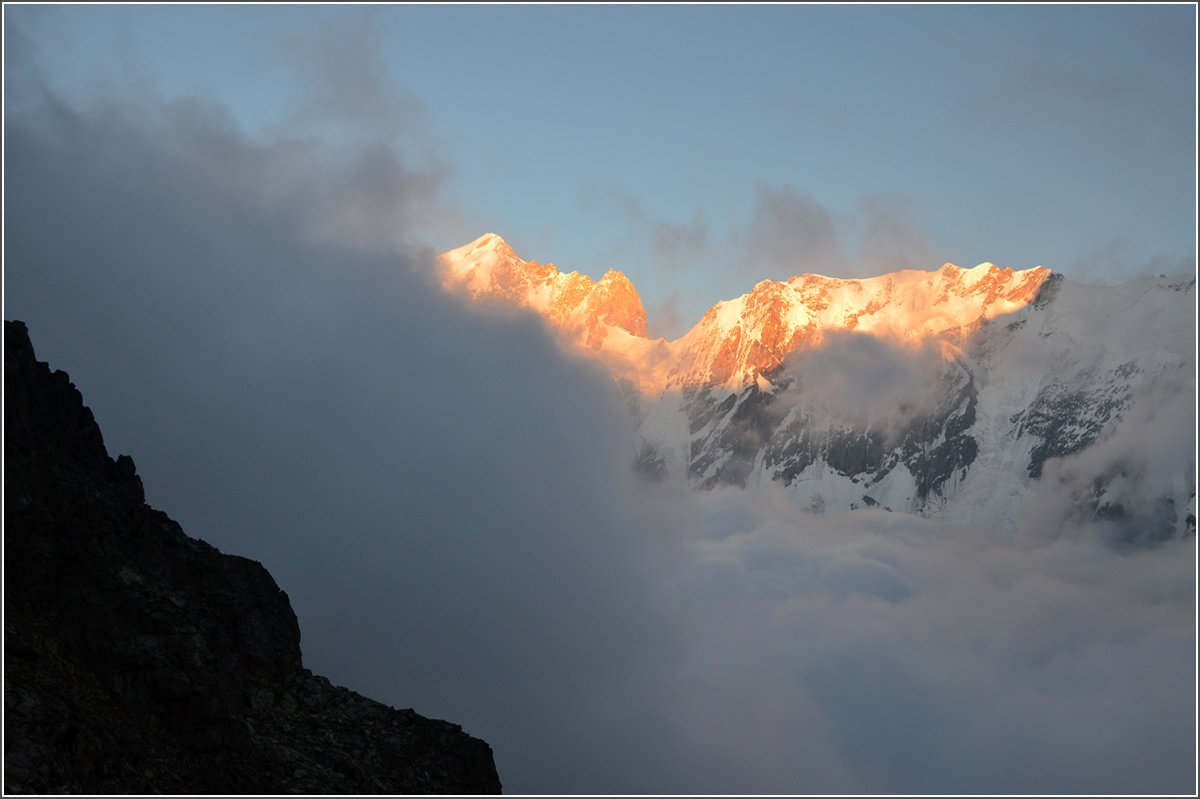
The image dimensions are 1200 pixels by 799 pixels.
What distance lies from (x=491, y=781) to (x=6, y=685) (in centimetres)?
4109

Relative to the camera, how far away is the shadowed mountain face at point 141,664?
55906mm

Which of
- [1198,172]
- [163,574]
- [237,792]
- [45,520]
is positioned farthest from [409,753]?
[1198,172]

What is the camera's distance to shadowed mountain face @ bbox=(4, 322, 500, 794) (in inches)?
2201

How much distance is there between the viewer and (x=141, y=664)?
2655 inches

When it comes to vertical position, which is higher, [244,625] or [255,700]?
[244,625]

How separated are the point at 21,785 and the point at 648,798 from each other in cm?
3214

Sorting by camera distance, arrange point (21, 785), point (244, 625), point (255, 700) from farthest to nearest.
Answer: point (244, 625)
point (255, 700)
point (21, 785)

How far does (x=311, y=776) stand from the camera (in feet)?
222

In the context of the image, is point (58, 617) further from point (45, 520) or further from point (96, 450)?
point (96, 450)

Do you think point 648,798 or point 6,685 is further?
point 648,798

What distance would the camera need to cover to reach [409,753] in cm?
7738

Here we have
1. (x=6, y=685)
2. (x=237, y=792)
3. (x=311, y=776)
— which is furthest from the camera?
(x=311, y=776)

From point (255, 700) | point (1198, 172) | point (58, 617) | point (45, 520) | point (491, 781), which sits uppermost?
point (1198, 172)

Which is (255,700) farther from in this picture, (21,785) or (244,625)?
(21,785)
